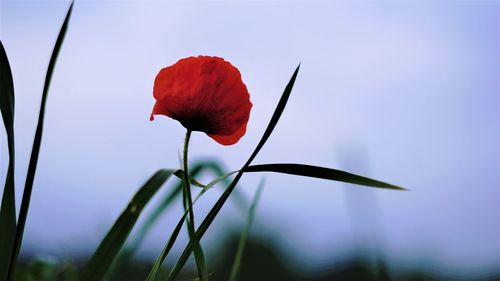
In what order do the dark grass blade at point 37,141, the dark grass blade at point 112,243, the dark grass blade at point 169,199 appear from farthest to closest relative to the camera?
the dark grass blade at point 169,199 < the dark grass blade at point 112,243 < the dark grass blade at point 37,141

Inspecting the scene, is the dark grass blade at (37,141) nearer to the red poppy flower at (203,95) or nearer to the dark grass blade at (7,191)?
the dark grass blade at (7,191)

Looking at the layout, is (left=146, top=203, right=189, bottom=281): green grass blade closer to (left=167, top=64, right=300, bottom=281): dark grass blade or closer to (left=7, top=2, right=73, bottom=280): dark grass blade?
(left=167, top=64, right=300, bottom=281): dark grass blade

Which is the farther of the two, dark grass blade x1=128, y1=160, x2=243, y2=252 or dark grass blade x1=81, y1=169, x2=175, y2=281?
dark grass blade x1=128, y1=160, x2=243, y2=252

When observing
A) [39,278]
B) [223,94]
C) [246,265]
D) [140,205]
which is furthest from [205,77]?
[246,265]

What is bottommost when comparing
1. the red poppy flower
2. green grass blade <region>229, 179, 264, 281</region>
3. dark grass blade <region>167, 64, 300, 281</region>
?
green grass blade <region>229, 179, 264, 281</region>

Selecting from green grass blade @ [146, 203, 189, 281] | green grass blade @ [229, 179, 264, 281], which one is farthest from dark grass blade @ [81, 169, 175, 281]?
green grass blade @ [229, 179, 264, 281]

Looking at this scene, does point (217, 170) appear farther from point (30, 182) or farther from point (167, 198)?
point (30, 182)

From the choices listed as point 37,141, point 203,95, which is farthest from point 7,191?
point 203,95

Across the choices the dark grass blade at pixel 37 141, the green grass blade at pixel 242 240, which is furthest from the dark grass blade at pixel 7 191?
the green grass blade at pixel 242 240
